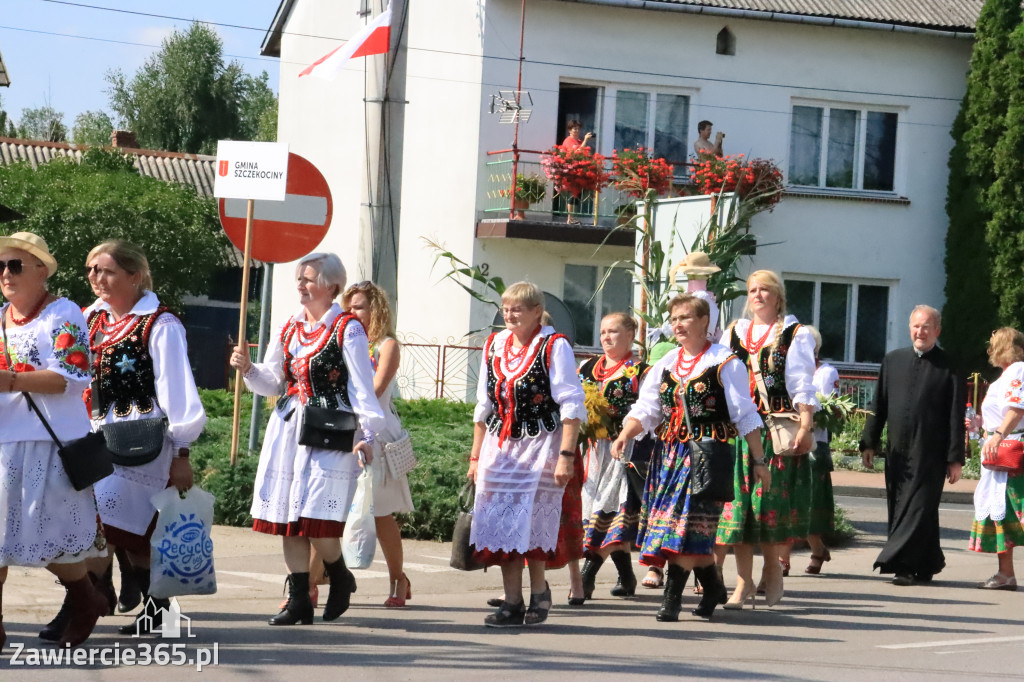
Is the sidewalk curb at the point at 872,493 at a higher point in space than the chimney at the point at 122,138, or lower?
lower

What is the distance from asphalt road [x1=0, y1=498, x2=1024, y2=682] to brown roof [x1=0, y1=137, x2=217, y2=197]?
110ft

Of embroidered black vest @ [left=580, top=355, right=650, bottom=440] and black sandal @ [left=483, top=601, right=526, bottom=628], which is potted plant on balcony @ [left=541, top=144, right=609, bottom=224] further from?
black sandal @ [left=483, top=601, right=526, bottom=628]

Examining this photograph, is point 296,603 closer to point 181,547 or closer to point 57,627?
point 181,547

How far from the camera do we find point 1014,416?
1068 cm

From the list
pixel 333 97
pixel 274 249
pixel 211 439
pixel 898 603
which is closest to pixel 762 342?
pixel 898 603

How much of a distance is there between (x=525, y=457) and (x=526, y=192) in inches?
604

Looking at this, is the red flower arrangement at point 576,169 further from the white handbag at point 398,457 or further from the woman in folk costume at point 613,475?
the white handbag at point 398,457

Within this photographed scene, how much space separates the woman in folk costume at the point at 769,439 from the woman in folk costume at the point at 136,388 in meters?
3.56

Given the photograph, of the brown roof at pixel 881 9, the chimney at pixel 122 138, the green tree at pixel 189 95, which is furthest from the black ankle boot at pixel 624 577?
the green tree at pixel 189 95

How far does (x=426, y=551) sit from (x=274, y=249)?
9.10 feet

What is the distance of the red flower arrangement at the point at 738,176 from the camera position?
74.7ft

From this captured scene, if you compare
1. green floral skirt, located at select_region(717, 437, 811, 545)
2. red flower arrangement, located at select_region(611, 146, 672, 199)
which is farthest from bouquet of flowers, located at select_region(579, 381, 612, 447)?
red flower arrangement, located at select_region(611, 146, 672, 199)

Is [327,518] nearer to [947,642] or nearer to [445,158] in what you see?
[947,642]

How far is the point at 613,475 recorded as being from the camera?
9.32 metres
